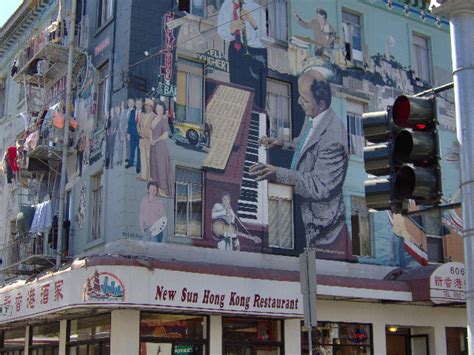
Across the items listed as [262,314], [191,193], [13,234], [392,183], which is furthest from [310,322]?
[13,234]

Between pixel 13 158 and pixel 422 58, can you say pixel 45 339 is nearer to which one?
pixel 13 158

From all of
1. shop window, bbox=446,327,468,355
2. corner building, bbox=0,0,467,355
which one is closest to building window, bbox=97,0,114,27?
corner building, bbox=0,0,467,355

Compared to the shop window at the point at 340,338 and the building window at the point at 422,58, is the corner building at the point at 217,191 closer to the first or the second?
the shop window at the point at 340,338

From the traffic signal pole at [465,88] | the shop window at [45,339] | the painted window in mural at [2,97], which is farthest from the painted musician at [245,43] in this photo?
the traffic signal pole at [465,88]

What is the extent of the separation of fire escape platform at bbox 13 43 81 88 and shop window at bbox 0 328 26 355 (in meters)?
7.69

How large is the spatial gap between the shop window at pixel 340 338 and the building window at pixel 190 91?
253 inches

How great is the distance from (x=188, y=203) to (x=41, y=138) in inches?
201

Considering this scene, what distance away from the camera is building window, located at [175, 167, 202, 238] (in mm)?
18953

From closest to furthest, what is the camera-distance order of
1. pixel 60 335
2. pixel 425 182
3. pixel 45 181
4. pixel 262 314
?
pixel 425 182
pixel 262 314
pixel 60 335
pixel 45 181

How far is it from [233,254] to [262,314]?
1890 millimetres

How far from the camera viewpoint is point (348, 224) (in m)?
21.9

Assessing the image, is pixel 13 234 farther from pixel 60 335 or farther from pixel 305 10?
pixel 305 10

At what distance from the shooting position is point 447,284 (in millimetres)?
20812

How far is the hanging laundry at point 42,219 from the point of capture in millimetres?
20856
